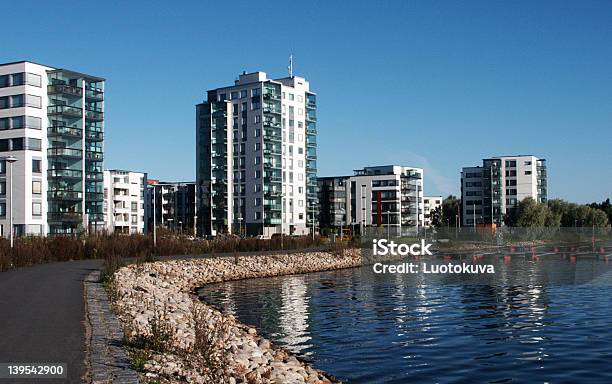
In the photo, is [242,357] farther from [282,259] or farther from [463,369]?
[282,259]

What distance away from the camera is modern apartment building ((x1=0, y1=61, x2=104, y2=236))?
250 feet

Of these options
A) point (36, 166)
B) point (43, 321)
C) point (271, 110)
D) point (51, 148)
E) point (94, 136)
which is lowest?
point (43, 321)

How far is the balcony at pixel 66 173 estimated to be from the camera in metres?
79.9

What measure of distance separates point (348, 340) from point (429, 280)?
2397cm

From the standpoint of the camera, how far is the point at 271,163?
112 meters

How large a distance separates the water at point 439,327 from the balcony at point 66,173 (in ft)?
152

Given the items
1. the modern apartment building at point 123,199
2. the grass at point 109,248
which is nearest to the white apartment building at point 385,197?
the modern apartment building at point 123,199

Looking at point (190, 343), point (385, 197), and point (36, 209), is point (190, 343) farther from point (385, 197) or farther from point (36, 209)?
point (385, 197)

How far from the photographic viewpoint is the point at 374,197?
500 feet

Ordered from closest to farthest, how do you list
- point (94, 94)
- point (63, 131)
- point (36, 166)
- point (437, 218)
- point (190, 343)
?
1. point (190, 343)
2. point (36, 166)
3. point (63, 131)
4. point (94, 94)
5. point (437, 218)

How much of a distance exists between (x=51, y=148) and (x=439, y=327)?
222 feet

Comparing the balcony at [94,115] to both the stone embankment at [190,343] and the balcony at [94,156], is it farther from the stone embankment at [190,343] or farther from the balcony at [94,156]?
the stone embankment at [190,343]

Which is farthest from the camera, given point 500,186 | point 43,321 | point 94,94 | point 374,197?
point 500,186

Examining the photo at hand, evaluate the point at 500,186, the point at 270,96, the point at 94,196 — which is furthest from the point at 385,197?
the point at 94,196
